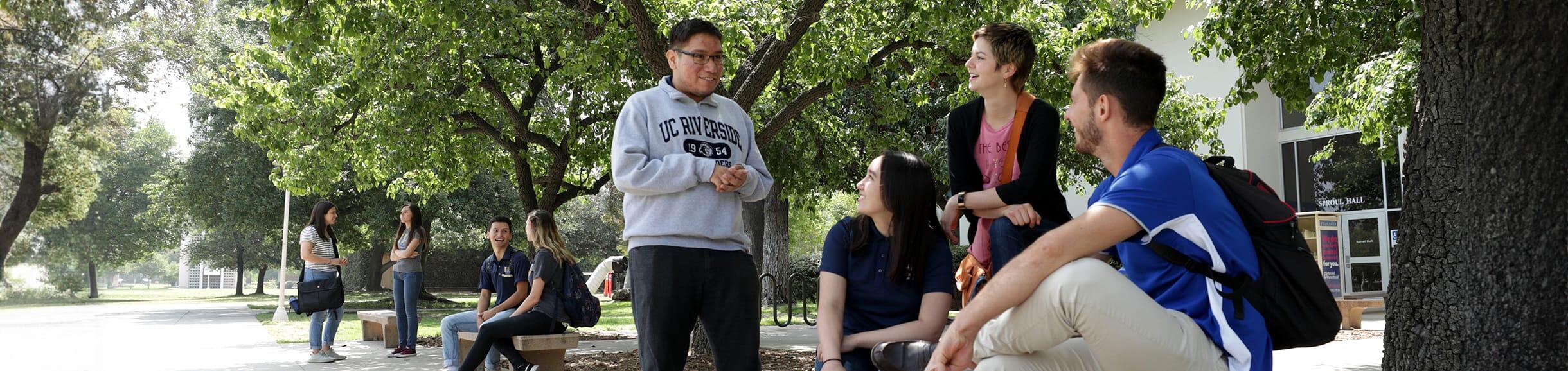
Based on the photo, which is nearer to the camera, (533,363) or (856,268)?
(856,268)

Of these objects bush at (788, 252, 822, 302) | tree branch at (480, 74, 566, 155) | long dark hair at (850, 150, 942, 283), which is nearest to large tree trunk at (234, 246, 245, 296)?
bush at (788, 252, 822, 302)

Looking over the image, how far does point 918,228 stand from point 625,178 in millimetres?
1036

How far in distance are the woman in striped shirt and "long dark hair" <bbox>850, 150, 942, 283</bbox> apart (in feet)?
25.5

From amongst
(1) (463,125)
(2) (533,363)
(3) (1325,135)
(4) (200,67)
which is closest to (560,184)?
(1) (463,125)

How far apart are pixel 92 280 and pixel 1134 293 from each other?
45.2 feet

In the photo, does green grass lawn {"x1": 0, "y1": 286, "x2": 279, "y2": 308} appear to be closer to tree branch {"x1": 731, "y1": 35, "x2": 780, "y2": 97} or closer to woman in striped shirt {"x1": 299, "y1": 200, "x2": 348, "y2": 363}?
woman in striped shirt {"x1": 299, "y1": 200, "x2": 348, "y2": 363}

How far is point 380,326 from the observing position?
13.5 metres

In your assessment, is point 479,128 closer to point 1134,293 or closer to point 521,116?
point 521,116

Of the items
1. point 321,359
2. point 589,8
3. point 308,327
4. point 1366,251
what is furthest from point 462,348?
point 1366,251

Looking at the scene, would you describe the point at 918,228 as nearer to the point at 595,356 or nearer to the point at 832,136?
the point at 595,356

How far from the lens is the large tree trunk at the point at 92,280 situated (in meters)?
11.8

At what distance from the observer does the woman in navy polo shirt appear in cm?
363

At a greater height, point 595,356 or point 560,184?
point 560,184

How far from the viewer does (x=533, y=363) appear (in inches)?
298
